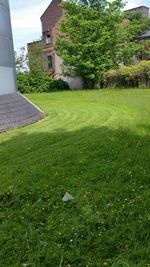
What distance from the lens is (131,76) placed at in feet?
71.4

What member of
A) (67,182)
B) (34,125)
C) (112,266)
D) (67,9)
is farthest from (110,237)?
(67,9)

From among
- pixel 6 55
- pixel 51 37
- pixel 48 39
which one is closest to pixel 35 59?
pixel 51 37

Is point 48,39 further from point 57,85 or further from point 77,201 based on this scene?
point 77,201

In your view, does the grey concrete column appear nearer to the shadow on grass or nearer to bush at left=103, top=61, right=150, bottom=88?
the shadow on grass

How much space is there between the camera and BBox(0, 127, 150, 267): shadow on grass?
3006 millimetres

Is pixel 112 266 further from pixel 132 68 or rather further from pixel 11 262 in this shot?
pixel 132 68

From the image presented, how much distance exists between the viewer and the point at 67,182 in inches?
180

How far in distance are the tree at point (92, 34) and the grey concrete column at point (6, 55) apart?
519 inches

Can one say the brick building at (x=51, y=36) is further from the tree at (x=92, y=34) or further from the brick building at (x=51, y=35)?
the tree at (x=92, y=34)

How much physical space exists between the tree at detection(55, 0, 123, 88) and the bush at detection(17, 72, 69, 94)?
2857mm

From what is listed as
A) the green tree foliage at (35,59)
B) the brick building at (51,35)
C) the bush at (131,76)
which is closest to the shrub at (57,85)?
the green tree foliage at (35,59)

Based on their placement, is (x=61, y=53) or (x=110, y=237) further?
(x=61, y=53)

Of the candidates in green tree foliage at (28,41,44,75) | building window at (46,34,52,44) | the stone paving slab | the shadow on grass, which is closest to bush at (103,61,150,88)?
green tree foliage at (28,41,44,75)

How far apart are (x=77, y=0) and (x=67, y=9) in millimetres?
1078
